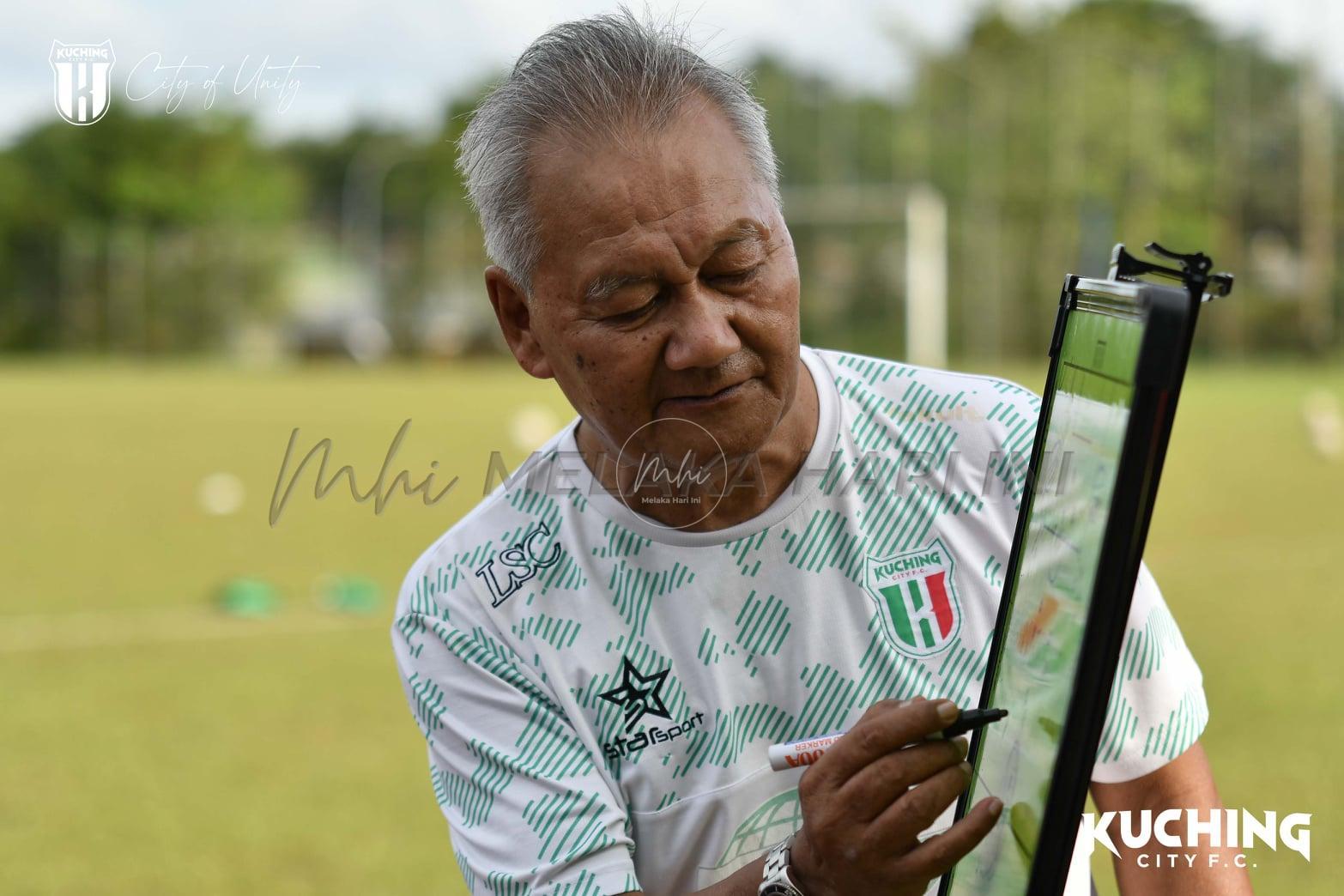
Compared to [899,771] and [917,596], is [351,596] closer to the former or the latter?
[917,596]

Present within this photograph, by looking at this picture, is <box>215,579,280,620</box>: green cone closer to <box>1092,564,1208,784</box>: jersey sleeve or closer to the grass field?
the grass field

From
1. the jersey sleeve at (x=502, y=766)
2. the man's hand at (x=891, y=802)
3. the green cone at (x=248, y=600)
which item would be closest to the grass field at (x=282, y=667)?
the green cone at (x=248, y=600)

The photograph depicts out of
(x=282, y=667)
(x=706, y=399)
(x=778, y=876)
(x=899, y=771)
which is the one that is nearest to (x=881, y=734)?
(x=899, y=771)

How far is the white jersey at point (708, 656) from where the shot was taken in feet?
5.50

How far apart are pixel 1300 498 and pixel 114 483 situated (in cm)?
897

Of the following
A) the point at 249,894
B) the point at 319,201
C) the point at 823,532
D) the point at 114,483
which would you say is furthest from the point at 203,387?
the point at 823,532

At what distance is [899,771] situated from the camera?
47.0 inches

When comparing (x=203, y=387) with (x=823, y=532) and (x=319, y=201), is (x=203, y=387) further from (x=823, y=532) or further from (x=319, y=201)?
(x=823, y=532)

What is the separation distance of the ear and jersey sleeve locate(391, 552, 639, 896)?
0.89 ft

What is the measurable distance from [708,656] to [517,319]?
1.56ft

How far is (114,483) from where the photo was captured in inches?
488

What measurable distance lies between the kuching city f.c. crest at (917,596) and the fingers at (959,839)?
0.51m

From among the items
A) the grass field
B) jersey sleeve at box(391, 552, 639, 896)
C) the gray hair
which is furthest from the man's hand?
the grass field

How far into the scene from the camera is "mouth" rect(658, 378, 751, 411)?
64.1 inches
